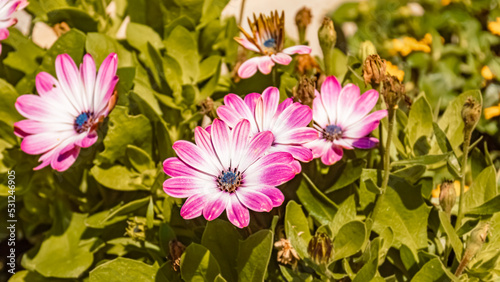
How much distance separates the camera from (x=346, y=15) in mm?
2311

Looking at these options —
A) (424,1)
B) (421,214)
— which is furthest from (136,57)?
(424,1)

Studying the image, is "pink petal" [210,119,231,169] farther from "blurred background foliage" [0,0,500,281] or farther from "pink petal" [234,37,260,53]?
"pink petal" [234,37,260,53]

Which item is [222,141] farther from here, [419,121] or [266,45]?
[419,121]

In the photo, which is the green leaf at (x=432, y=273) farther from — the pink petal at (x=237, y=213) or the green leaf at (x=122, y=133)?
the green leaf at (x=122, y=133)

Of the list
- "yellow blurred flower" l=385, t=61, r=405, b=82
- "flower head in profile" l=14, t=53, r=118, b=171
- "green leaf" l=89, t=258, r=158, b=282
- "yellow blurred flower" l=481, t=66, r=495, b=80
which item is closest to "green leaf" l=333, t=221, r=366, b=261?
"green leaf" l=89, t=258, r=158, b=282

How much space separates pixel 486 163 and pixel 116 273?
778mm

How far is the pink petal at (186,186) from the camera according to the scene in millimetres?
798

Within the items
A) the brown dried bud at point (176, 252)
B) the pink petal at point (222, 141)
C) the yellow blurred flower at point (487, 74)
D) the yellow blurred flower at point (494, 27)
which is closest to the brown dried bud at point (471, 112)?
the pink petal at point (222, 141)

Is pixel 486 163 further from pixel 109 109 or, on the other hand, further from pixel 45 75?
pixel 45 75

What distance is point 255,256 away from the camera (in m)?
0.89

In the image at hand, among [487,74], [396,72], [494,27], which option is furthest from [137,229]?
[494,27]

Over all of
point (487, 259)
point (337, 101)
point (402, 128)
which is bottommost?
point (487, 259)

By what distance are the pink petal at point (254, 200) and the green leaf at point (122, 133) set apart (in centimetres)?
39

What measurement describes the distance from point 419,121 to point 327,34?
264 millimetres
